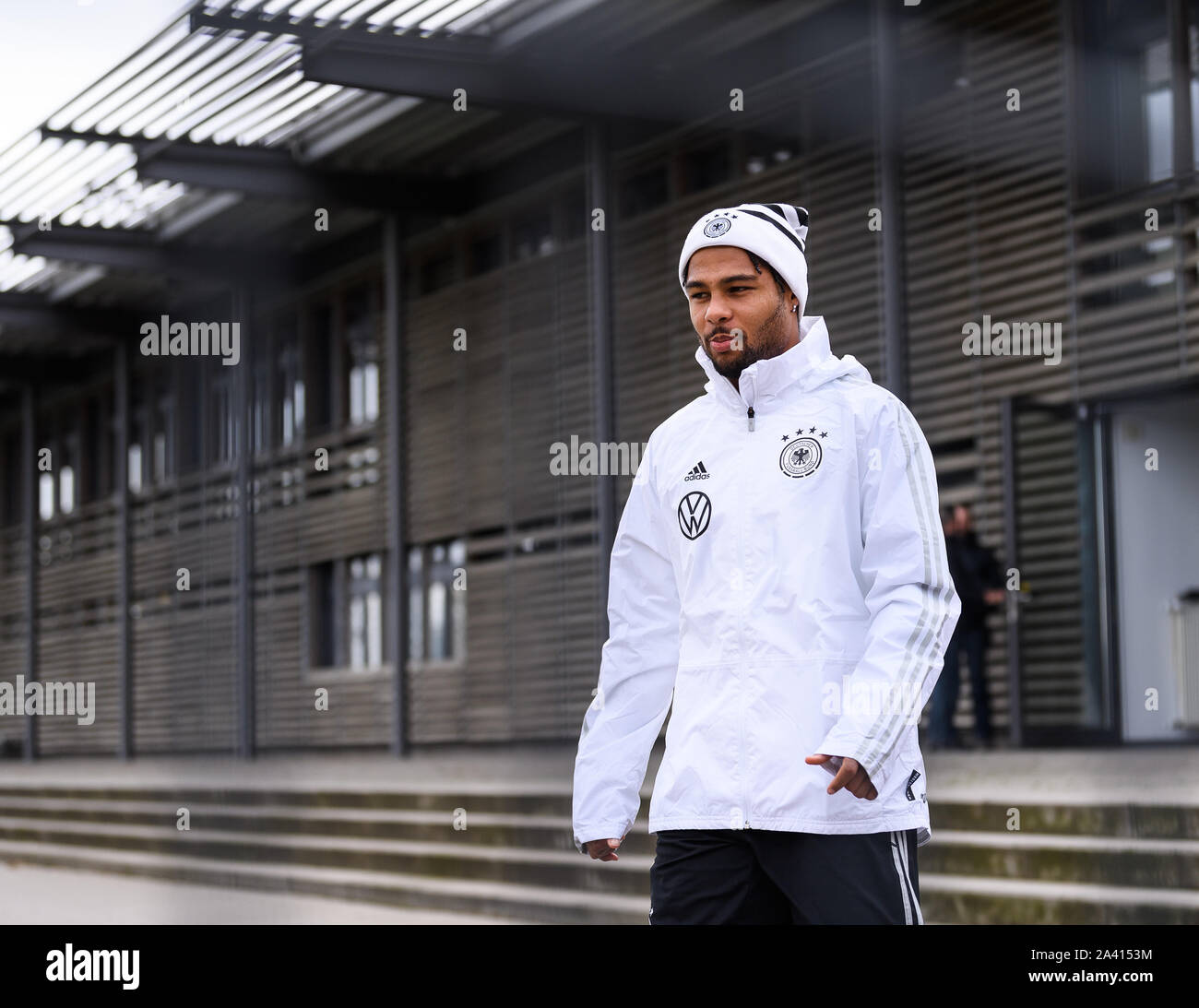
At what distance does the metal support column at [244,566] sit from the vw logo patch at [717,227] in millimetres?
16368

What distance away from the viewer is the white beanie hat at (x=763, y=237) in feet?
9.93

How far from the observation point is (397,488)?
17062 mm

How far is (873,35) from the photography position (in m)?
12.6

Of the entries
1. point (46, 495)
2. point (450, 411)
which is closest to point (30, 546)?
point (46, 495)

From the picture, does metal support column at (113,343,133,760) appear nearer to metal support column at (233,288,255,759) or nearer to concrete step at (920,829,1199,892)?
metal support column at (233,288,255,759)

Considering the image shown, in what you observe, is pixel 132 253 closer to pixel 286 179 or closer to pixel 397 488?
pixel 286 179

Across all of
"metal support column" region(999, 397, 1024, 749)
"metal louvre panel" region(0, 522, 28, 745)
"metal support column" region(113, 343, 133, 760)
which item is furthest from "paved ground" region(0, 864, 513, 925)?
"metal louvre panel" region(0, 522, 28, 745)

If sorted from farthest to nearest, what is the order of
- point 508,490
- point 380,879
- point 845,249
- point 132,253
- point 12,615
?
point 12,615, point 132,253, point 508,490, point 845,249, point 380,879

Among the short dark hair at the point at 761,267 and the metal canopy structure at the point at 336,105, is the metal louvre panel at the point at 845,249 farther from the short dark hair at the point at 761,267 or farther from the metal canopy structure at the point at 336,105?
the short dark hair at the point at 761,267

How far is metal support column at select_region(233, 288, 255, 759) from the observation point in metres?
19.5

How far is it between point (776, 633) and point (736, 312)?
53 centimetres

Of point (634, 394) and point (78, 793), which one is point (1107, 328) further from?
point (78, 793)

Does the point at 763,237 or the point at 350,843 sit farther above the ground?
the point at 763,237

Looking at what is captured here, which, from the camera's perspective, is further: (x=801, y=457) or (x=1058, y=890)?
(x=1058, y=890)
